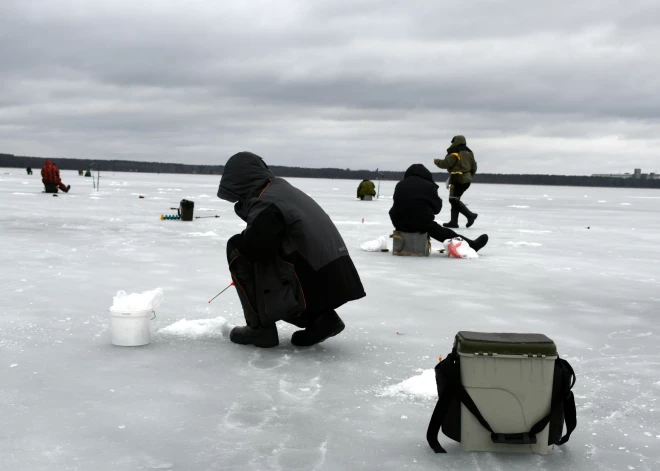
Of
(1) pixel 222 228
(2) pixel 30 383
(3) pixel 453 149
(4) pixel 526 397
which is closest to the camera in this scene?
(4) pixel 526 397

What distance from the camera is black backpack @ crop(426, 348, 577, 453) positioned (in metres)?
3.27

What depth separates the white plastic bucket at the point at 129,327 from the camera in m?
5.03

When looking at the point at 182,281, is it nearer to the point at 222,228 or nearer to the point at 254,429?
the point at 254,429

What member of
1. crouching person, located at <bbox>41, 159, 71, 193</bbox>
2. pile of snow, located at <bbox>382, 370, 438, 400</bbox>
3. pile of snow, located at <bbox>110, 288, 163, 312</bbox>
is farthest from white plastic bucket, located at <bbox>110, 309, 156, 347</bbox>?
crouching person, located at <bbox>41, 159, 71, 193</bbox>

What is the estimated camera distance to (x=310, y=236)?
4.98 m

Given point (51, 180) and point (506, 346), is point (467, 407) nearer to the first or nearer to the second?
point (506, 346)

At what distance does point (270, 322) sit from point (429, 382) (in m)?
1.24

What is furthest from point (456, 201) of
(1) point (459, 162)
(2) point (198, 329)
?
(2) point (198, 329)

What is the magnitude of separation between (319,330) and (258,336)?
1.40 feet

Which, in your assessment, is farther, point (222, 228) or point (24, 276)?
point (222, 228)

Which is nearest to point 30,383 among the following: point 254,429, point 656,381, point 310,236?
point 254,429

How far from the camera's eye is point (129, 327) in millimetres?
5062

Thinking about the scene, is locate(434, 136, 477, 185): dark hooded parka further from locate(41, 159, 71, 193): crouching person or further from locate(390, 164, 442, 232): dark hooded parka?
locate(41, 159, 71, 193): crouching person

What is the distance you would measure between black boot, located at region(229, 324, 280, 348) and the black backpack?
6.38ft
